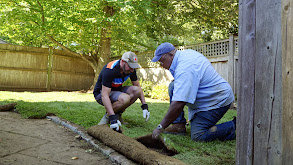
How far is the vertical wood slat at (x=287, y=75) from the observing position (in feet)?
4.64

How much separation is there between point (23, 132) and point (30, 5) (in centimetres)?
984

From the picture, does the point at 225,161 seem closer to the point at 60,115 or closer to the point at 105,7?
the point at 60,115

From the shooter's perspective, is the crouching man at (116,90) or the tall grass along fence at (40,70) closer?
the crouching man at (116,90)

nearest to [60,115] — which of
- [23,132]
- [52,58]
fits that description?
[23,132]

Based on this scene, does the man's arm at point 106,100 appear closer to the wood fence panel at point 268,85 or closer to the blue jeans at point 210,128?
the blue jeans at point 210,128

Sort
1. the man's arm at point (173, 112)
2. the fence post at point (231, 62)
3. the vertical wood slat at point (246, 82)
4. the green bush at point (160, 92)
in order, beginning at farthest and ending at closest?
the green bush at point (160, 92), the fence post at point (231, 62), the man's arm at point (173, 112), the vertical wood slat at point (246, 82)

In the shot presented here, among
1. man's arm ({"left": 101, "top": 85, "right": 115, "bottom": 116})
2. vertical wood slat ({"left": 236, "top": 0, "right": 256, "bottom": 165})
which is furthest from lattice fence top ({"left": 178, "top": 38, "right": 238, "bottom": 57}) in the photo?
vertical wood slat ({"left": 236, "top": 0, "right": 256, "bottom": 165})

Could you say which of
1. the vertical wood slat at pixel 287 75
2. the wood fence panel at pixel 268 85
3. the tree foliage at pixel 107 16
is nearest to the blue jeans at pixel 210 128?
the wood fence panel at pixel 268 85

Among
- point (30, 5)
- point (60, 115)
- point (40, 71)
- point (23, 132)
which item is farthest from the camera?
point (40, 71)

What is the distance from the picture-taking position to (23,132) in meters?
3.72

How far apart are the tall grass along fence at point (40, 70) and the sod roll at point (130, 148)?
33.4 feet

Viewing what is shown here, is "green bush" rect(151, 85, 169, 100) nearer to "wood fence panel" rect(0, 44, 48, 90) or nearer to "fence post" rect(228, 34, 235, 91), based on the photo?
"fence post" rect(228, 34, 235, 91)

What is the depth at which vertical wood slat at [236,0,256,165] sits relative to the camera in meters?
1.59

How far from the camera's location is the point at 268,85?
1.48m
